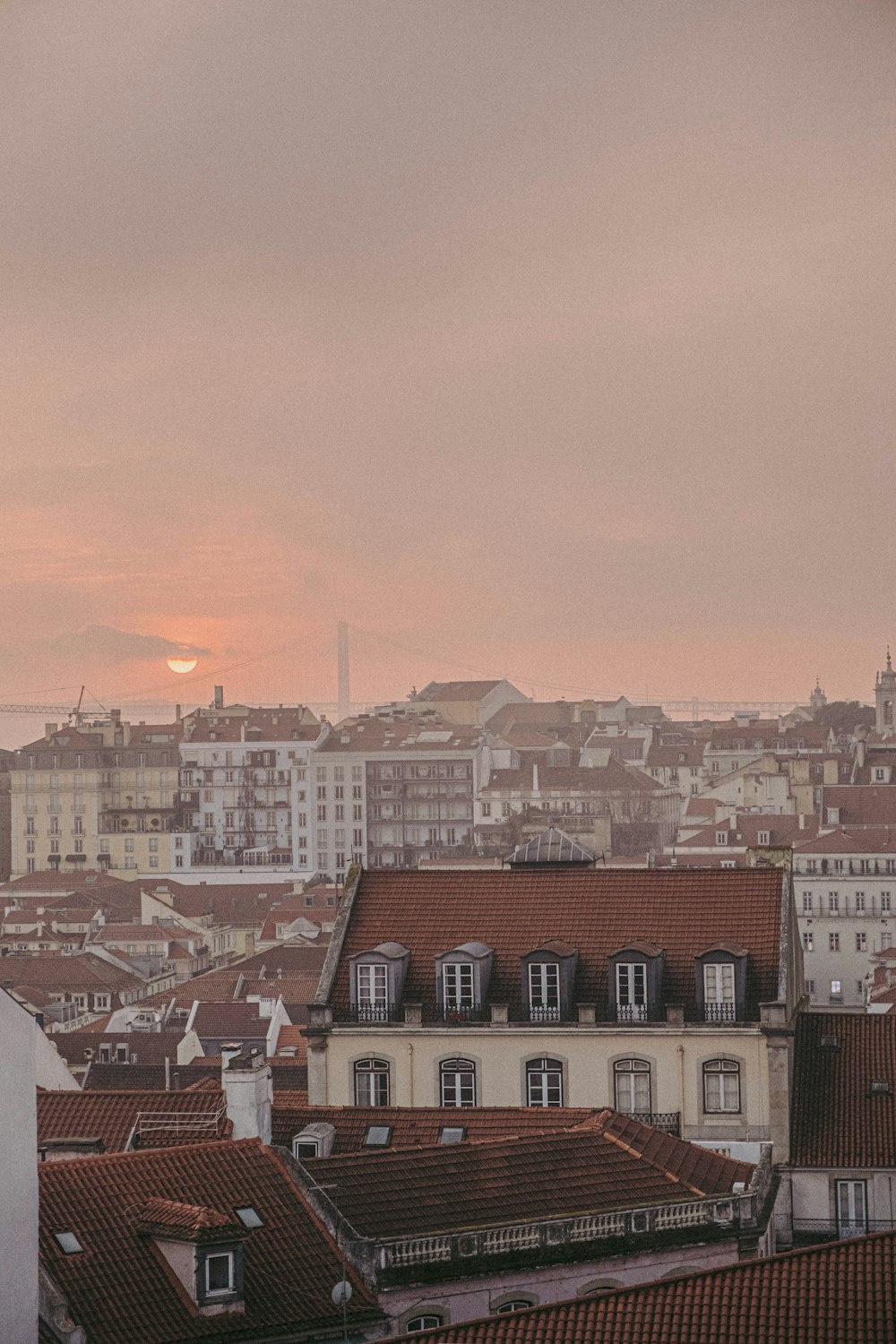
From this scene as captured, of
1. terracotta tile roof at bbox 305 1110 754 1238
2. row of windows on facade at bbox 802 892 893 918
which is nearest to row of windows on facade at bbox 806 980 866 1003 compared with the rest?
row of windows on facade at bbox 802 892 893 918

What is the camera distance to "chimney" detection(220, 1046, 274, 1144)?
1490cm

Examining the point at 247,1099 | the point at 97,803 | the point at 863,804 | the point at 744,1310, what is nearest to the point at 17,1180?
the point at 744,1310

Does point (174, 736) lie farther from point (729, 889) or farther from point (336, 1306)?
point (336, 1306)

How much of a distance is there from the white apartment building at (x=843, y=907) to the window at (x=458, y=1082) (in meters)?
34.4

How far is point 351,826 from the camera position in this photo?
94250 millimetres

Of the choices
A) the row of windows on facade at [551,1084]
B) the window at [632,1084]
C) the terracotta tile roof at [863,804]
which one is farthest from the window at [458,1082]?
the terracotta tile roof at [863,804]

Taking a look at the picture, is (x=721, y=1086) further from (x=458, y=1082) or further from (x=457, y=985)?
(x=457, y=985)

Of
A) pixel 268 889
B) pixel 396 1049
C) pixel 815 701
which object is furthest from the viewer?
pixel 815 701

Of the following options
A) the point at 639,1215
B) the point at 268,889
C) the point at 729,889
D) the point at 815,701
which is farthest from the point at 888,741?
the point at 639,1215

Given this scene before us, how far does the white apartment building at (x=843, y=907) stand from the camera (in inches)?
2162

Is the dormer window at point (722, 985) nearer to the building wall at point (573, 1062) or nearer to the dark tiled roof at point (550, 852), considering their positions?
the building wall at point (573, 1062)

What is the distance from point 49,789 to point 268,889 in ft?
61.6

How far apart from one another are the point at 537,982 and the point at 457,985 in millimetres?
677

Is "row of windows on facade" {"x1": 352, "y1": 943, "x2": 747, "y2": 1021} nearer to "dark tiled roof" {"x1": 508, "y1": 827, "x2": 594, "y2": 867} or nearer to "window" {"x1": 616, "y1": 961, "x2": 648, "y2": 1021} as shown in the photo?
"window" {"x1": 616, "y1": 961, "x2": 648, "y2": 1021}
